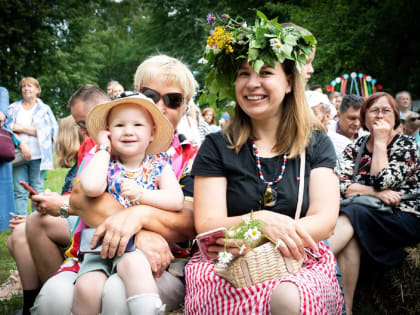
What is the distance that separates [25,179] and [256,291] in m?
7.04

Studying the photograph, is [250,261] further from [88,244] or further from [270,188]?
[88,244]

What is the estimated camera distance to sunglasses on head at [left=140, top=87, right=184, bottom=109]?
3312mm

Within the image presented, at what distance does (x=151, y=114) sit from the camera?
113 inches

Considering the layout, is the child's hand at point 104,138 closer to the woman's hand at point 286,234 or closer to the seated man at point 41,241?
the seated man at point 41,241

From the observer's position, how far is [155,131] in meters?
2.93

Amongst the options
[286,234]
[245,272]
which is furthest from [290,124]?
[245,272]

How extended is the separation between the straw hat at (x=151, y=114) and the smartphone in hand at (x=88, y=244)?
22.7 inches

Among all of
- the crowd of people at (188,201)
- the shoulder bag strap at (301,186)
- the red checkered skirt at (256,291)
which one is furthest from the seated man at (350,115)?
the red checkered skirt at (256,291)

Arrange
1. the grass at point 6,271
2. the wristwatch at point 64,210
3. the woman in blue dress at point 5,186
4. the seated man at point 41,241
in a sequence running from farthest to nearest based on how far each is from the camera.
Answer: the woman in blue dress at point 5,186, the grass at point 6,271, the seated man at point 41,241, the wristwatch at point 64,210

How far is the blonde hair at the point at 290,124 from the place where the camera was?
283 centimetres

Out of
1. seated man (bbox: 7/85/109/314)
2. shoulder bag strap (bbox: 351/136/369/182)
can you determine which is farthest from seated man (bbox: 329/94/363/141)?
seated man (bbox: 7/85/109/314)

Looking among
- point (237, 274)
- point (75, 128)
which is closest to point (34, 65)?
point (75, 128)

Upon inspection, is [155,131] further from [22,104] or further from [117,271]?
[22,104]

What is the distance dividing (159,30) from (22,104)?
1973cm
